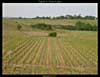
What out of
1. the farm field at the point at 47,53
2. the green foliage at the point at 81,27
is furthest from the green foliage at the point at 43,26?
the green foliage at the point at 81,27

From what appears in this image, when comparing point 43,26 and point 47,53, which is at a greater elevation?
point 43,26

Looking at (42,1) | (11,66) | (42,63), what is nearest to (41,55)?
(42,63)

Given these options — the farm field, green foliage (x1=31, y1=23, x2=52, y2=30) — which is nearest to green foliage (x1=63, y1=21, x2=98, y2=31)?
the farm field

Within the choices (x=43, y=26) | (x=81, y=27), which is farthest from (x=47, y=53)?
(x=81, y=27)

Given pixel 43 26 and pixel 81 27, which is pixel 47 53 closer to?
pixel 43 26

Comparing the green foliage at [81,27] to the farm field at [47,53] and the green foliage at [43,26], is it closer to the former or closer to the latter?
the farm field at [47,53]

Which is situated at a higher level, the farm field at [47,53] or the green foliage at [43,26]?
the green foliage at [43,26]

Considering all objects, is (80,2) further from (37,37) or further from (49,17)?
(37,37)

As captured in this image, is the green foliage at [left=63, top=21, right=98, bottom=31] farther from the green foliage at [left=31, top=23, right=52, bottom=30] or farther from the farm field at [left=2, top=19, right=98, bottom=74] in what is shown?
the green foliage at [left=31, top=23, right=52, bottom=30]

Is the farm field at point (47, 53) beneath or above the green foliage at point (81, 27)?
beneath
